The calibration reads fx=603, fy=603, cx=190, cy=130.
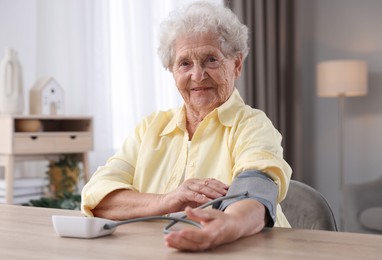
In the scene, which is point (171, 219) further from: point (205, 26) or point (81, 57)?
point (81, 57)

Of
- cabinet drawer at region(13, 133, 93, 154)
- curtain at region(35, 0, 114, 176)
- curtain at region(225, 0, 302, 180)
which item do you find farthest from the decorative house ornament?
curtain at region(225, 0, 302, 180)

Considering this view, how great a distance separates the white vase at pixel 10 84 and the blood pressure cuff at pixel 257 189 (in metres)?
2.66

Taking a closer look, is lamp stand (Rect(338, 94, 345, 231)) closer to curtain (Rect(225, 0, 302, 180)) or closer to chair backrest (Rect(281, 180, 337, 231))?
curtain (Rect(225, 0, 302, 180))

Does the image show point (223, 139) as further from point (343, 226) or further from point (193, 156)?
point (343, 226)

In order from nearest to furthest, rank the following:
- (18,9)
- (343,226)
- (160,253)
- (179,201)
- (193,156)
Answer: (160,253), (179,201), (193,156), (343,226), (18,9)

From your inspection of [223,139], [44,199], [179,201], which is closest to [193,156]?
[223,139]

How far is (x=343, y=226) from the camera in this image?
155 inches

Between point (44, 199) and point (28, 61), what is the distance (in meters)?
1.30

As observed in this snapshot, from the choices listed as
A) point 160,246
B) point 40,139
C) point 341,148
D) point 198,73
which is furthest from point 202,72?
point 341,148

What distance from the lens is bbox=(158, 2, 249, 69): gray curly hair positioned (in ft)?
4.98

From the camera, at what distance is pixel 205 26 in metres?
1.52

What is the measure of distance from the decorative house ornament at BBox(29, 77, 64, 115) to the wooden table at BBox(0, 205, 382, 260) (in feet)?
8.74

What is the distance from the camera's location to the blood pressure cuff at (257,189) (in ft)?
3.70

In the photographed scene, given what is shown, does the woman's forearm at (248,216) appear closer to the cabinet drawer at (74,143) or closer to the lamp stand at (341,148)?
the cabinet drawer at (74,143)
